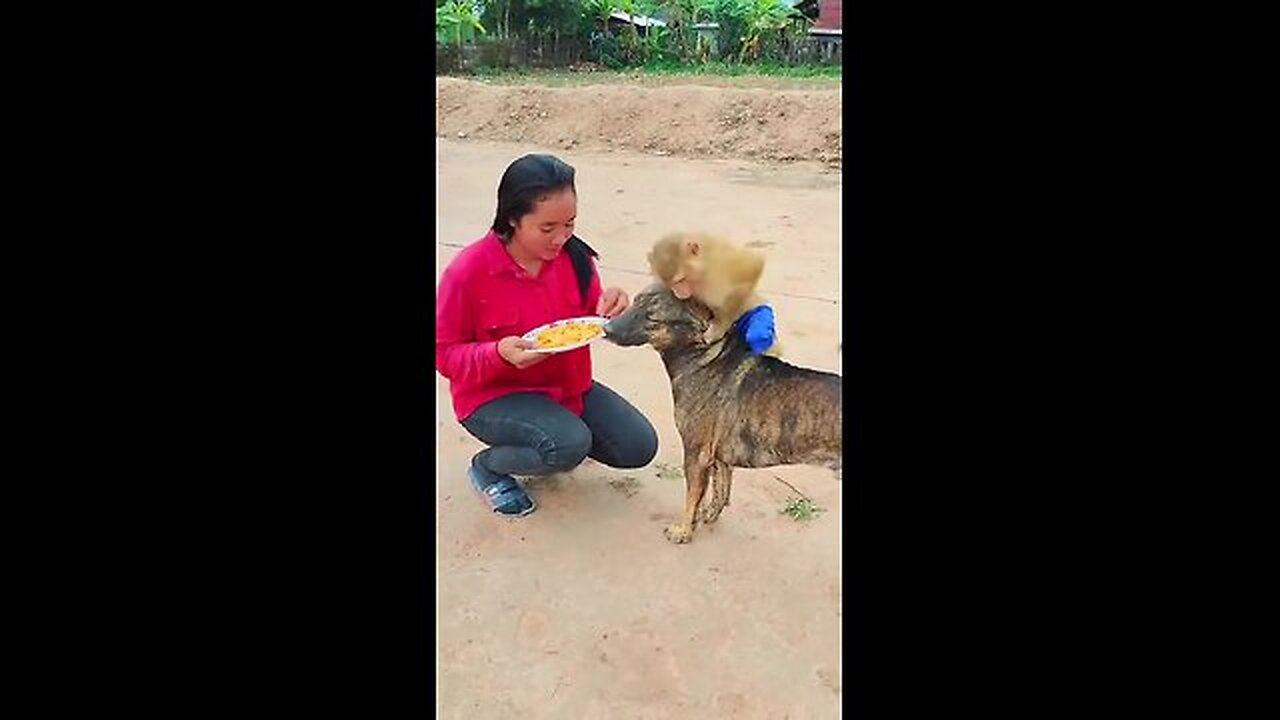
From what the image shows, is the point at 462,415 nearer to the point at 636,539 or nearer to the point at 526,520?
the point at 526,520

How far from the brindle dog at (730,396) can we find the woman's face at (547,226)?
26cm

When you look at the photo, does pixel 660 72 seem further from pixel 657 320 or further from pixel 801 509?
pixel 657 320

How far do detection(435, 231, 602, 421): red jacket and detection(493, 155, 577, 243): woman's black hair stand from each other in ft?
0.44

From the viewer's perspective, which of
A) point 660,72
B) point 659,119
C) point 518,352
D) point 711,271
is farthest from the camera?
point 660,72

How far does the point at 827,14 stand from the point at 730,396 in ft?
53.0

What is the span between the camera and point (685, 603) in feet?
8.13

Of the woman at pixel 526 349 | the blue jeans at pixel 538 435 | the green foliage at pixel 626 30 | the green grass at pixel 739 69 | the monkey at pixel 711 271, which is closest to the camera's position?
the monkey at pixel 711 271

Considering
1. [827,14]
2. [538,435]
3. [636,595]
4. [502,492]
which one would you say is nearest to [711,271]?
[538,435]

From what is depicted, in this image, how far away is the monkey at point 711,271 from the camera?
2.50m

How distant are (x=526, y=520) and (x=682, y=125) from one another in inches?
387

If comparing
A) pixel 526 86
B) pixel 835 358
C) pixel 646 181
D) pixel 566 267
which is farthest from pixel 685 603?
pixel 526 86

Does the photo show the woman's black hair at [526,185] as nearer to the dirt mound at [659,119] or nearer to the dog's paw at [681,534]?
the dog's paw at [681,534]

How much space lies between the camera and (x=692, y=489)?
272cm

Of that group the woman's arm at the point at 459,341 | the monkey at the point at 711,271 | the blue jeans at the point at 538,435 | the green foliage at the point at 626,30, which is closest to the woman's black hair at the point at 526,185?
the woman's arm at the point at 459,341
